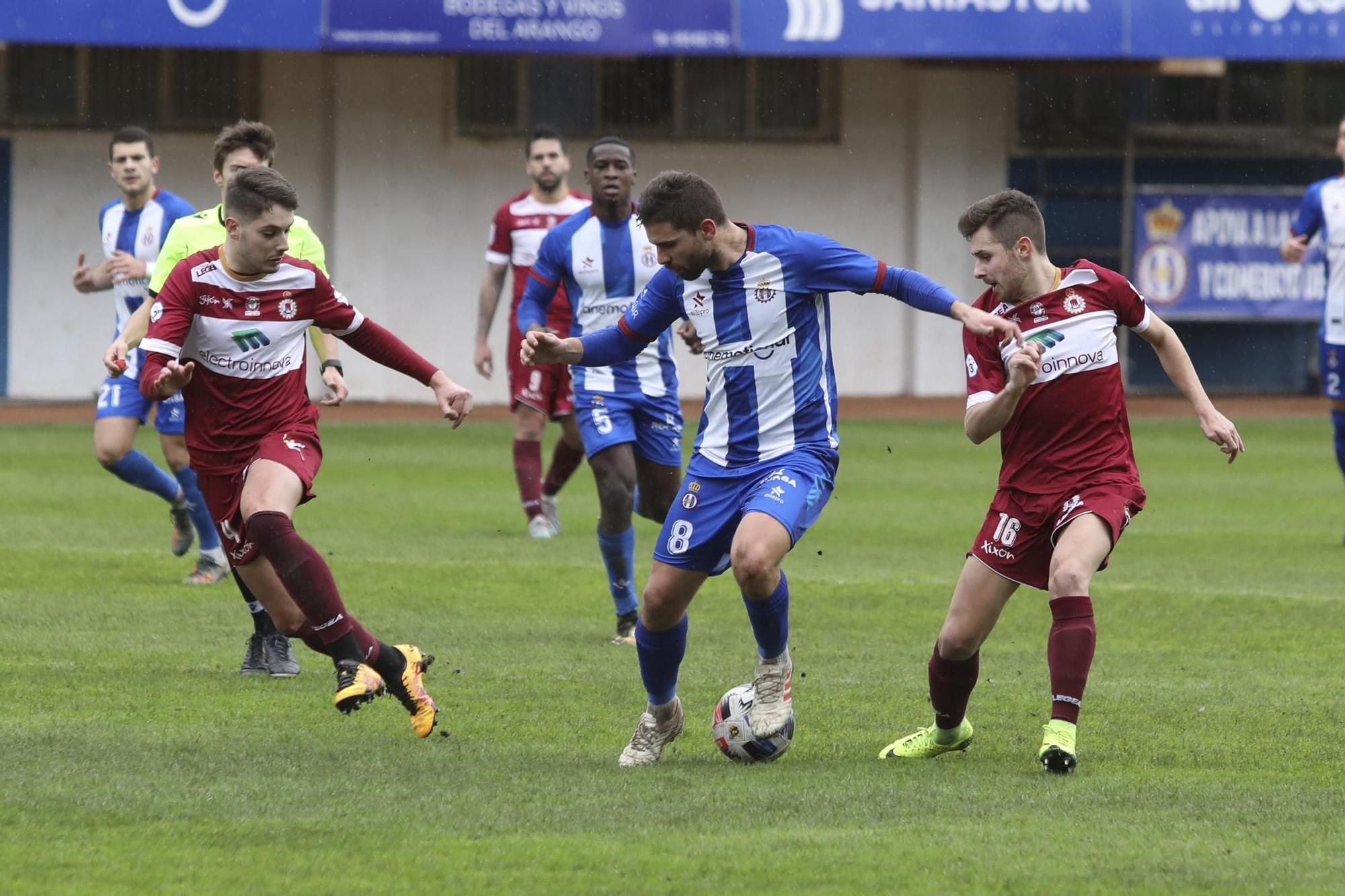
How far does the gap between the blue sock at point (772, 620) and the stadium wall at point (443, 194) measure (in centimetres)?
1765

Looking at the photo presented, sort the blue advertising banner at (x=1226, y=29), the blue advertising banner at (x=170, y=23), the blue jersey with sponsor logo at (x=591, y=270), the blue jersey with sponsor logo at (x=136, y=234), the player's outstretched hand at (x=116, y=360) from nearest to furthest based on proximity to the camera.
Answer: the player's outstretched hand at (x=116, y=360), the blue jersey with sponsor logo at (x=591, y=270), the blue jersey with sponsor logo at (x=136, y=234), the blue advertising banner at (x=170, y=23), the blue advertising banner at (x=1226, y=29)

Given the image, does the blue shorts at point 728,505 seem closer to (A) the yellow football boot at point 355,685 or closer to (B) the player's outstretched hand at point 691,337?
(B) the player's outstretched hand at point 691,337

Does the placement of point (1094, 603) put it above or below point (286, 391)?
below

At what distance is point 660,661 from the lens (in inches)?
247

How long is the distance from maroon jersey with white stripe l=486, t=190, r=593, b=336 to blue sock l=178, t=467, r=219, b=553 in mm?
2858

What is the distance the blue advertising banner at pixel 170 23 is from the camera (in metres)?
20.6

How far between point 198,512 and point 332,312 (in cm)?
385

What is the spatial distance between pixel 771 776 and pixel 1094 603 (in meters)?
4.33

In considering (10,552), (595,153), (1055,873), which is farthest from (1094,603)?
(10,552)

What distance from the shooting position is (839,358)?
994 inches

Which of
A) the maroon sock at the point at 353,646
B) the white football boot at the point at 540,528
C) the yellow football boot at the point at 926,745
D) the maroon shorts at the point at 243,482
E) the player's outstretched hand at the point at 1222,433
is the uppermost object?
the player's outstretched hand at the point at 1222,433

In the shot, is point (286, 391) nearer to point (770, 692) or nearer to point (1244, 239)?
point (770, 692)

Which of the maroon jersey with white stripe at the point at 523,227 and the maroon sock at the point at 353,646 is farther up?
the maroon jersey with white stripe at the point at 523,227

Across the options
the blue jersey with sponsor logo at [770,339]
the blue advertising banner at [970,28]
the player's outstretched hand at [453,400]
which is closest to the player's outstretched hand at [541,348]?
the player's outstretched hand at [453,400]
